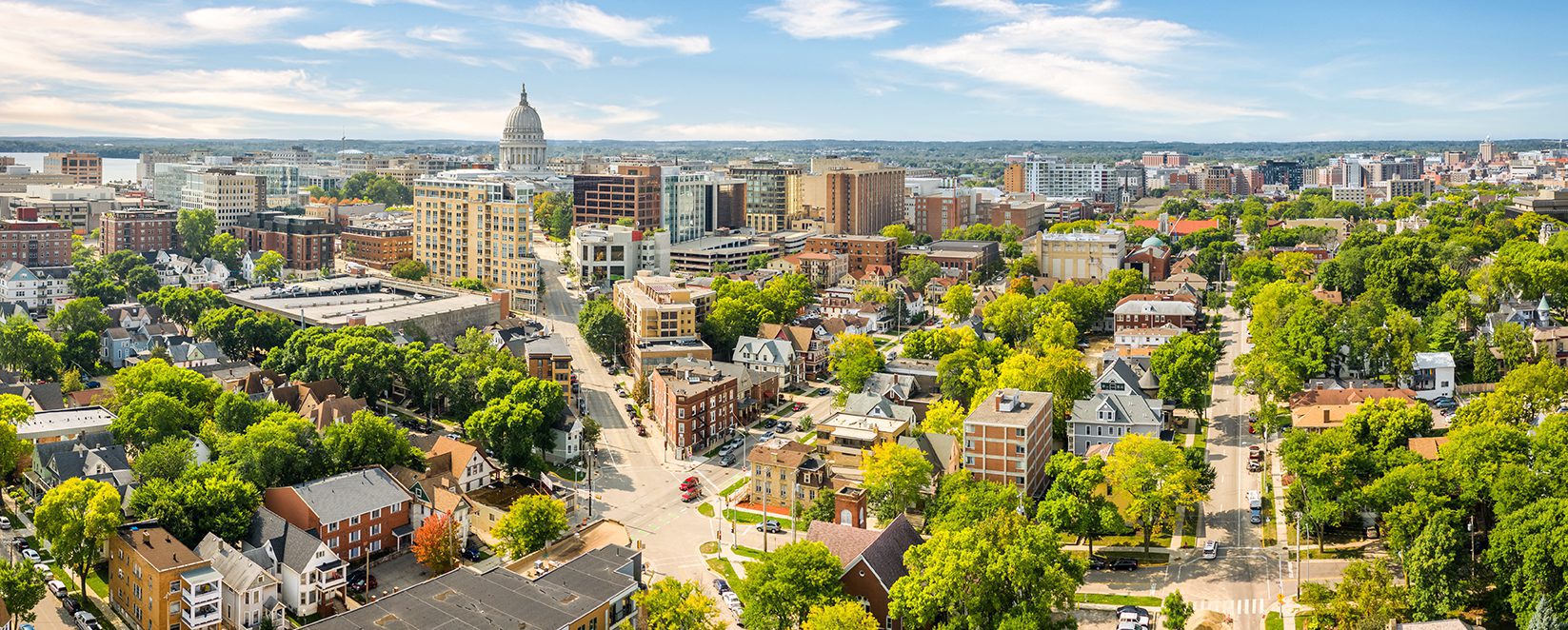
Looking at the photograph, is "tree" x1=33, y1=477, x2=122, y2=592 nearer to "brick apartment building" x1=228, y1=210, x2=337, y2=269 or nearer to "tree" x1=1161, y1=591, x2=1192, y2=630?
"tree" x1=1161, y1=591, x2=1192, y2=630

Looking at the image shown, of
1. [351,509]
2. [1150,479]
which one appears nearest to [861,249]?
[1150,479]

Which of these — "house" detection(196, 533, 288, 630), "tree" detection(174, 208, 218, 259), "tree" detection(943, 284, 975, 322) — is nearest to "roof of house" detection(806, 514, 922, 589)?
"house" detection(196, 533, 288, 630)

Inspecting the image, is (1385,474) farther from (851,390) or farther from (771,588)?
(851,390)

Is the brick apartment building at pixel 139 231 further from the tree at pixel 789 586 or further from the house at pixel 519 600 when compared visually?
the tree at pixel 789 586

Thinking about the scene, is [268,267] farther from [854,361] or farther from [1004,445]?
[1004,445]

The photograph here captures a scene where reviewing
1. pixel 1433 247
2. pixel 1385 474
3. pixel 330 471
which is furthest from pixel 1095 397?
pixel 1433 247

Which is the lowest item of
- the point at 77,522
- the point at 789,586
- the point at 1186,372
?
the point at 789,586

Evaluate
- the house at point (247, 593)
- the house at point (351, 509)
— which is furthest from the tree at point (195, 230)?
the house at point (247, 593)
